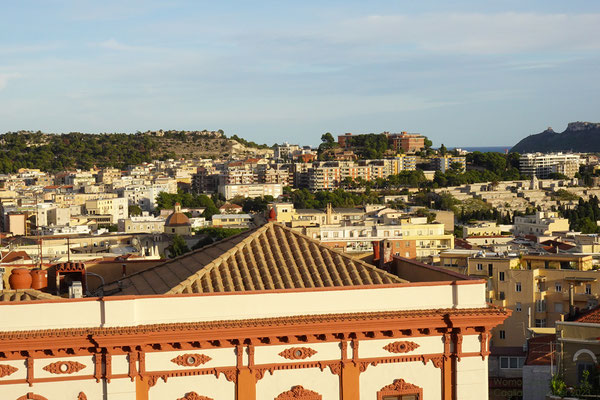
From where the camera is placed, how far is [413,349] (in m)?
14.8

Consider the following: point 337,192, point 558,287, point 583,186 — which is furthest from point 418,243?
point 583,186

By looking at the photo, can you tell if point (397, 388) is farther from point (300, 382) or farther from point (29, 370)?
point (29, 370)

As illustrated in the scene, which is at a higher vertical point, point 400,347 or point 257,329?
point 257,329

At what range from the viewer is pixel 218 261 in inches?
617

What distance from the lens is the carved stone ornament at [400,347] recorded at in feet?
48.3

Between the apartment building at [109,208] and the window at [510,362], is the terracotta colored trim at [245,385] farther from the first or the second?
the apartment building at [109,208]

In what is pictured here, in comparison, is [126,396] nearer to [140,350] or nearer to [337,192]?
[140,350]

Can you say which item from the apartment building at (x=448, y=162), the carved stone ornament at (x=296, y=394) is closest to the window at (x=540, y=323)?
the carved stone ornament at (x=296, y=394)

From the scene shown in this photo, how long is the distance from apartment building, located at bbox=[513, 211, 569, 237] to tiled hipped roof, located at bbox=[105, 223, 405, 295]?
69851 millimetres

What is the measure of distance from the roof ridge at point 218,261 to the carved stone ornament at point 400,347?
2984 millimetres

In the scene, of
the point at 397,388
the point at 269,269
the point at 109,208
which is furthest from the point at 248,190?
the point at 397,388

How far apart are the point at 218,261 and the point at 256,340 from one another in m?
1.89

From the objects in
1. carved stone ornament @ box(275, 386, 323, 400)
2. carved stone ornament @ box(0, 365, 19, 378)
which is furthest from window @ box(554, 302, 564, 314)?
carved stone ornament @ box(0, 365, 19, 378)

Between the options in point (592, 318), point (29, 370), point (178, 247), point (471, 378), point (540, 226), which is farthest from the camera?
point (540, 226)
